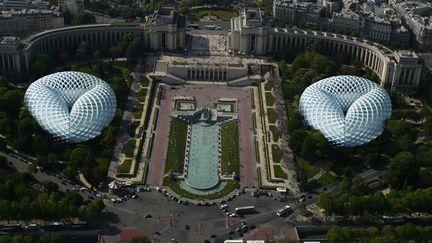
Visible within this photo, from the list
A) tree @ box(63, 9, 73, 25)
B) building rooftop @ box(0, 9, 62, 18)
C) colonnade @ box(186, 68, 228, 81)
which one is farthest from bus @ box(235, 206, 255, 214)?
tree @ box(63, 9, 73, 25)

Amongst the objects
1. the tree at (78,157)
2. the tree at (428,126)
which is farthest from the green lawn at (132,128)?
the tree at (428,126)

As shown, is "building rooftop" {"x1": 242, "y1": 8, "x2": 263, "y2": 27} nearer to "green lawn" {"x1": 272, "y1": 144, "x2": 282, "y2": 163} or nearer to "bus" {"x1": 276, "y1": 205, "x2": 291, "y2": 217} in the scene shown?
"green lawn" {"x1": 272, "y1": 144, "x2": 282, "y2": 163}

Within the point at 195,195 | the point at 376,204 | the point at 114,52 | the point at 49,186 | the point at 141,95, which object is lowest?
the point at 195,195

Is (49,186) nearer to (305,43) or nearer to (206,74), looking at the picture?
(206,74)

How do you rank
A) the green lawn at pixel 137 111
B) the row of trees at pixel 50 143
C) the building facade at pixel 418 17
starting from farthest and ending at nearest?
the building facade at pixel 418 17 < the green lawn at pixel 137 111 < the row of trees at pixel 50 143

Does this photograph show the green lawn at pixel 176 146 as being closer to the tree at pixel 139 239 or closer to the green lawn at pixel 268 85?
the tree at pixel 139 239

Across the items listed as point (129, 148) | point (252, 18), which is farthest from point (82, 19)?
point (129, 148)
